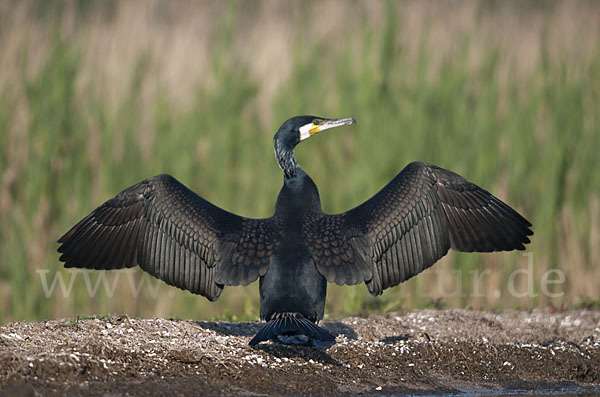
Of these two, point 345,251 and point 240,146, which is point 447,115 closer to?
point 240,146

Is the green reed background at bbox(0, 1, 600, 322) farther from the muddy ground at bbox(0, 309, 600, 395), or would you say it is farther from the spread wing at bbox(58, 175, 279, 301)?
the muddy ground at bbox(0, 309, 600, 395)

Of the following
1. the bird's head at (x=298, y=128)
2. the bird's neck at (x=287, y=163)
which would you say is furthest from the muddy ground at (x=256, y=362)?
the bird's head at (x=298, y=128)

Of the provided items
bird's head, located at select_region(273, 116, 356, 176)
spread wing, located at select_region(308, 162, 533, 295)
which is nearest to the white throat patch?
bird's head, located at select_region(273, 116, 356, 176)

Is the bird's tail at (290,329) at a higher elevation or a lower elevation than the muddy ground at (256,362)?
higher

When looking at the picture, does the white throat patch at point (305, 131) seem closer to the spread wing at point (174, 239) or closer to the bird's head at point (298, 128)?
the bird's head at point (298, 128)

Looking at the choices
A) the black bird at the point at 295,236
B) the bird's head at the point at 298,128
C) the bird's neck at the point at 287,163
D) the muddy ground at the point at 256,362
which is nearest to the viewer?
the muddy ground at the point at 256,362

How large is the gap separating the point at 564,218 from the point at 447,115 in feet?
5.03

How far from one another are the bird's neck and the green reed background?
5.48ft

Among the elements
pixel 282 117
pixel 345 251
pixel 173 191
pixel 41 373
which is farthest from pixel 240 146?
pixel 41 373

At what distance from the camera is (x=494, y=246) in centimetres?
606

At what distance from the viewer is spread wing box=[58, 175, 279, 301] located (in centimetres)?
563

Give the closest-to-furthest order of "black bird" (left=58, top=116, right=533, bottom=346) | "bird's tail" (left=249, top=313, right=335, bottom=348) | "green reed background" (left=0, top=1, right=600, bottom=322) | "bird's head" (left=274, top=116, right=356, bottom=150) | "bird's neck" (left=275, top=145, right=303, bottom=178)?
1. "bird's tail" (left=249, top=313, right=335, bottom=348)
2. "black bird" (left=58, top=116, right=533, bottom=346)
3. "bird's neck" (left=275, top=145, right=303, bottom=178)
4. "bird's head" (left=274, top=116, right=356, bottom=150)
5. "green reed background" (left=0, top=1, right=600, bottom=322)

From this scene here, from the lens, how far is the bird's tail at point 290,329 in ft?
16.6

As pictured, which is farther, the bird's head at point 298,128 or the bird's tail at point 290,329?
the bird's head at point 298,128
